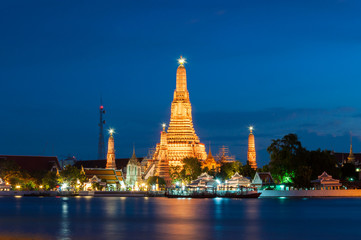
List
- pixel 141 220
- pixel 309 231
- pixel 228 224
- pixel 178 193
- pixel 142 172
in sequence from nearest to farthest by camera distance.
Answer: pixel 309 231
pixel 228 224
pixel 141 220
pixel 178 193
pixel 142 172

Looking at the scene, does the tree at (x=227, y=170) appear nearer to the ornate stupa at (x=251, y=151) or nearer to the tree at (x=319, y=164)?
the ornate stupa at (x=251, y=151)

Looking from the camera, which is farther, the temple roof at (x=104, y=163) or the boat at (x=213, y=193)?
the temple roof at (x=104, y=163)

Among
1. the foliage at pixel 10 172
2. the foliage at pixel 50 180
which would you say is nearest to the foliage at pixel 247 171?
the foliage at pixel 50 180

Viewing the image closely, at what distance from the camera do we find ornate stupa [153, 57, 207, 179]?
110m

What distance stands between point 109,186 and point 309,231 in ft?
228

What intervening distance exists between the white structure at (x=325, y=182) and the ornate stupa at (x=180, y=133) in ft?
95.2

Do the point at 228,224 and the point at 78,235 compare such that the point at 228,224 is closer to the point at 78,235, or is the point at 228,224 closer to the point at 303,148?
the point at 78,235

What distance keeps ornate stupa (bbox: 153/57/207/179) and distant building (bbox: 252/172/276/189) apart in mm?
22684

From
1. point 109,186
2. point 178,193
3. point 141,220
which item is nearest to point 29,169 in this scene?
point 109,186

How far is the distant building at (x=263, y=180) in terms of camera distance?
86.5 m

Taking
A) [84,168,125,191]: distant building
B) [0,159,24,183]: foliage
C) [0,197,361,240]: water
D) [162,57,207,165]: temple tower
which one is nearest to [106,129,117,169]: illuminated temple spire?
[84,168,125,191]: distant building

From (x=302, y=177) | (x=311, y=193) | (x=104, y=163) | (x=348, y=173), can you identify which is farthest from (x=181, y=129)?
(x=302, y=177)

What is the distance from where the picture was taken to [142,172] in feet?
366

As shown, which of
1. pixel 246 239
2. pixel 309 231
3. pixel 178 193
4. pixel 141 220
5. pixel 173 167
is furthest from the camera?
pixel 173 167
